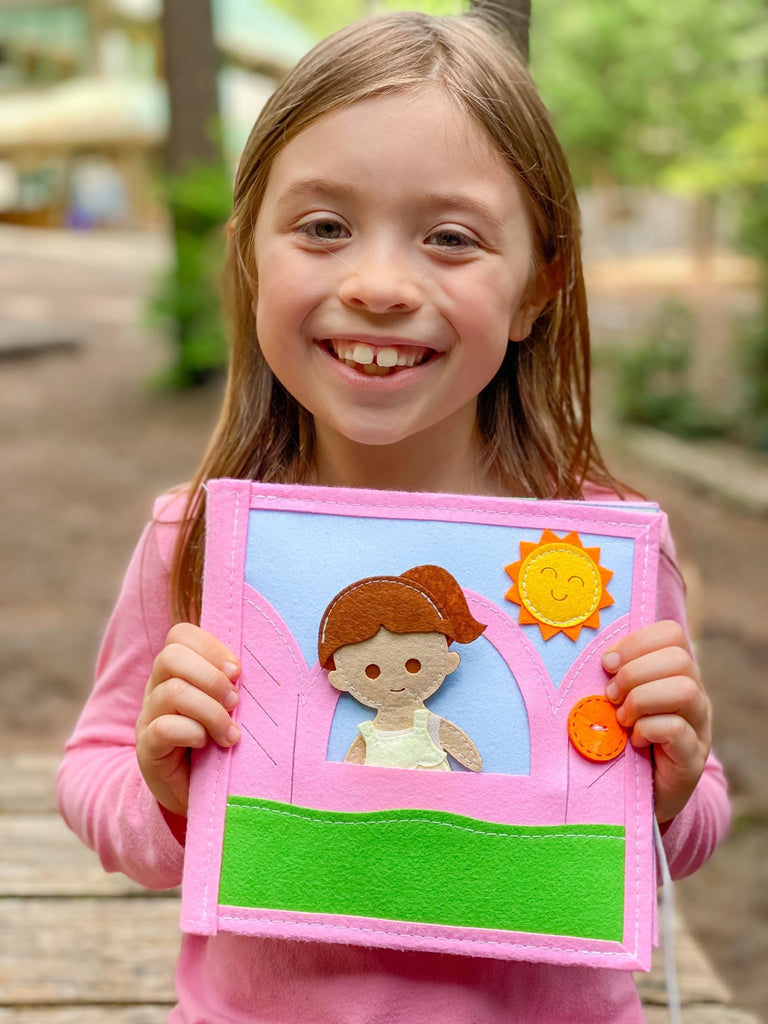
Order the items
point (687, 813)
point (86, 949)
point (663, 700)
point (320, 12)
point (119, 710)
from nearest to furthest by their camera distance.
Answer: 1. point (663, 700)
2. point (687, 813)
3. point (119, 710)
4. point (86, 949)
5. point (320, 12)

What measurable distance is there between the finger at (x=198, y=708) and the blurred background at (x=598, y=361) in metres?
1.30

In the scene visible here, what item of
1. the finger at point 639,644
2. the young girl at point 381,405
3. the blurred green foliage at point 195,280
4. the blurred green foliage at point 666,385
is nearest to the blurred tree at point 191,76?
the blurred green foliage at point 195,280

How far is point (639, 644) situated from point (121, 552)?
196 inches

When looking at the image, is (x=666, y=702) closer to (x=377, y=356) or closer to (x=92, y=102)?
(x=377, y=356)

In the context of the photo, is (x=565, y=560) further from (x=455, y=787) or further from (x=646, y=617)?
(x=455, y=787)

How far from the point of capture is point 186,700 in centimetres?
120

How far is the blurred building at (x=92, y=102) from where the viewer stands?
2412cm

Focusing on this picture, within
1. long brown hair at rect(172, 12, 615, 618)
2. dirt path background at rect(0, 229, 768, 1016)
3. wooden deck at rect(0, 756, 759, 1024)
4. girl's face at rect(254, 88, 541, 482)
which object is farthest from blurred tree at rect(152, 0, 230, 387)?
girl's face at rect(254, 88, 541, 482)

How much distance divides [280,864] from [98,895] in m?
1.15

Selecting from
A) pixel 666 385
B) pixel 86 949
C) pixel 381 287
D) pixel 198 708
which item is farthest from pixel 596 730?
pixel 666 385

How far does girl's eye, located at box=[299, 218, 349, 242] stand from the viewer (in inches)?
50.6

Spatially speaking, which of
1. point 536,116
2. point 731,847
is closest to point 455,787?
point 536,116

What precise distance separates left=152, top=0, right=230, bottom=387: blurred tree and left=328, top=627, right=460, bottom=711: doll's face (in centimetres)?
692

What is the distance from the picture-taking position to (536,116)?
1.39 metres
